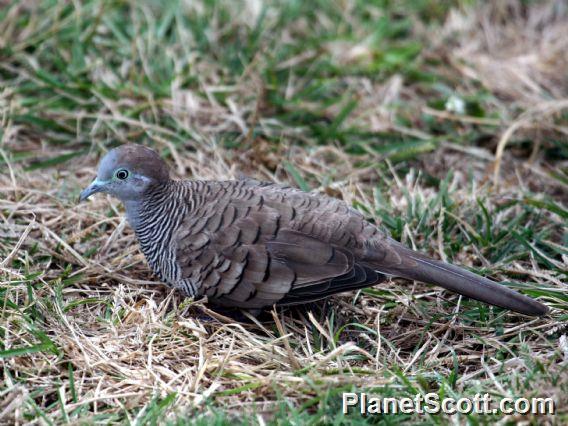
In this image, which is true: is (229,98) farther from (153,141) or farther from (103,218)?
(103,218)

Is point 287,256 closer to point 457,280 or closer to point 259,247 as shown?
point 259,247

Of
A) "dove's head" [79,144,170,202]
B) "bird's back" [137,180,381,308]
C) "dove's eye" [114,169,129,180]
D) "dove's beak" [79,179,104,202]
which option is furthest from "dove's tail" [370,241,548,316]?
"dove's beak" [79,179,104,202]

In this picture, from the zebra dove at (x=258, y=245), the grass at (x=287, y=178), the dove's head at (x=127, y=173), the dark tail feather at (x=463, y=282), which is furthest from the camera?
the dove's head at (x=127, y=173)

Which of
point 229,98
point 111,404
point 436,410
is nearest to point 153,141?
point 229,98

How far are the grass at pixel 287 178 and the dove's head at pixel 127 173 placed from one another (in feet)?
1.44

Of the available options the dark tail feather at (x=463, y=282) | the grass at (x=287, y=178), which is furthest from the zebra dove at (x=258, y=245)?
the grass at (x=287, y=178)

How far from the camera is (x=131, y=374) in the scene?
3434mm

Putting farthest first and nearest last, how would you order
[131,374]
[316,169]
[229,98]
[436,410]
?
[229,98] < [316,169] < [131,374] < [436,410]

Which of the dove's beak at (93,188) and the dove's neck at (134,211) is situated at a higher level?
the dove's beak at (93,188)

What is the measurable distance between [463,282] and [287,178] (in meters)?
1.73

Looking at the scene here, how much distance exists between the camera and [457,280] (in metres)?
3.76

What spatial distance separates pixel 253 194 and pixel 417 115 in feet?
7.08

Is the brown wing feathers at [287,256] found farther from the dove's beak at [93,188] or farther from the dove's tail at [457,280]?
the dove's beak at [93,188]

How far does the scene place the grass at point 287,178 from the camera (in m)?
3.38
